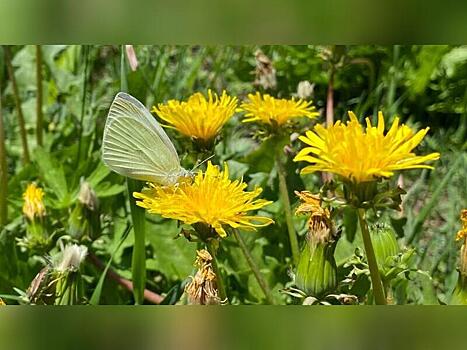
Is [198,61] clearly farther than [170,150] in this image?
Yes

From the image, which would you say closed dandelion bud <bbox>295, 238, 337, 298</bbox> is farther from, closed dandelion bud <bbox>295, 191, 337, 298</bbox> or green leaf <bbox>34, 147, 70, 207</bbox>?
green leaf <bbox>34, 147, 70, 207</bbox>

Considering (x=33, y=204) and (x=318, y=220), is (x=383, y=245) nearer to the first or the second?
(x=318, y=220)

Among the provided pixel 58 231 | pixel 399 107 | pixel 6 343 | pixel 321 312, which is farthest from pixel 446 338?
pixel 399 107

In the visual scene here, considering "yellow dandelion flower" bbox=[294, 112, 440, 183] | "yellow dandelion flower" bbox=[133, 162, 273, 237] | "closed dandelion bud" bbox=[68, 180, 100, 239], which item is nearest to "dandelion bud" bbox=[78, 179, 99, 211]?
"closed dandelion bud" bbox=[68, 180, 100, 239]

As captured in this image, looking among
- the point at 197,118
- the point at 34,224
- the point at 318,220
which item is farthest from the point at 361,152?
the point at 34,224
